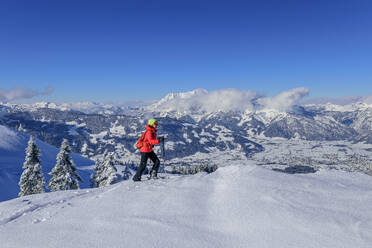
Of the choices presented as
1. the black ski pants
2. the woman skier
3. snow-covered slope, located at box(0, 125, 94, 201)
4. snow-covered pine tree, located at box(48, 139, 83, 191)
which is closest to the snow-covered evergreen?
snow-covered pine tree, located at box(48, 139, 83, 191)

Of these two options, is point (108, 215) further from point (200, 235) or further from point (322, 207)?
point (322, 207)

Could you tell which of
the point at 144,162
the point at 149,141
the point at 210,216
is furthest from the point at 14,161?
the point at 210,216

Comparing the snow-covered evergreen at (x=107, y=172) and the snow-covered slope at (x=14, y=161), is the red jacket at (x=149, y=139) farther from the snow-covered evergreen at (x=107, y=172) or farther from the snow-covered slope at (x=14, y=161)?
the snow-covered slope at (x=14, y=161)

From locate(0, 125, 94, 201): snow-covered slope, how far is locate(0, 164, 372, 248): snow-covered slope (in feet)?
174

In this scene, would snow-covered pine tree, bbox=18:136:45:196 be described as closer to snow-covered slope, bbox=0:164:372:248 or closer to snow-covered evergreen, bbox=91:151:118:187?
snow-covered evergreen, bbox=91:151:118:187

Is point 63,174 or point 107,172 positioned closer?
point 63,174

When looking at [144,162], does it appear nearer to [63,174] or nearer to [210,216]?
[210,216]

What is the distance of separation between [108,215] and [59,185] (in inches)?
1354

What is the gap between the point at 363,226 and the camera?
5520 mm

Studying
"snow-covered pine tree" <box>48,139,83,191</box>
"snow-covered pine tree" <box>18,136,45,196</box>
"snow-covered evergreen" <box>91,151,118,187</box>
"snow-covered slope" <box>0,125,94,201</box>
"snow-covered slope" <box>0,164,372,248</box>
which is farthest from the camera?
"snow-covered slope" <box>0,125,94,201</box>

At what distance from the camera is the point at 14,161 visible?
75188mm

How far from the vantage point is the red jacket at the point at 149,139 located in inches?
467

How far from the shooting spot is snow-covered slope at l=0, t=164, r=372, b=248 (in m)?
5.16

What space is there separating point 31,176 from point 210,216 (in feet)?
123
